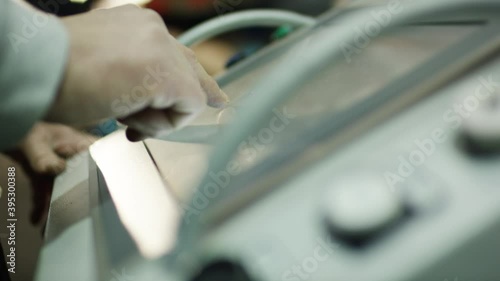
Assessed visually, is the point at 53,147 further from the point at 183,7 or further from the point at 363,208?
the point at 183,7

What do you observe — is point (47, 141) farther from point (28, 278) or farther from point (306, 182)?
point (306, 182)

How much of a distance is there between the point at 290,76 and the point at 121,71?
124mm

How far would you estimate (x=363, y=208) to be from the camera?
35 centimetres

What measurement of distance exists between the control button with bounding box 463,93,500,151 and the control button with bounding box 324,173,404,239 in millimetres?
70

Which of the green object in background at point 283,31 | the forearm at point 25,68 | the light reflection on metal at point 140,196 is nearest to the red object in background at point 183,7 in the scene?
the green object in background at point 283,31

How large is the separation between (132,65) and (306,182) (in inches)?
6.7

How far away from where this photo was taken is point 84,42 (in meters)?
0.38

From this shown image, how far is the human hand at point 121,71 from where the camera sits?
0.36 meters

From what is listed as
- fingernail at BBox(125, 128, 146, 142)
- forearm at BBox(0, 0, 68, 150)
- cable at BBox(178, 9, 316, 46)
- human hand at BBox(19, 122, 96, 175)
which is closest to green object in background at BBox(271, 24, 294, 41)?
cable at BBox(178, 9, 316, 46)

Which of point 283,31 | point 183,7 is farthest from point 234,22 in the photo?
point 183,7

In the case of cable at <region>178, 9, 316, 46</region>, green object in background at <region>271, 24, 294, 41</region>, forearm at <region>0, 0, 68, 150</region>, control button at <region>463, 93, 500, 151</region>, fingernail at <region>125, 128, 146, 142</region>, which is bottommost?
green object in background at <region>271, 24, 294, 41</region>

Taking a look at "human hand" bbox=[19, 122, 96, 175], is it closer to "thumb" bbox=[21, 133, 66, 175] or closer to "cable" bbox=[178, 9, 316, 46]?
"thumb" bbox=[21, 133, 66, 175]

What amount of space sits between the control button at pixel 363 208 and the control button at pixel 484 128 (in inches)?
Answer: 2.8

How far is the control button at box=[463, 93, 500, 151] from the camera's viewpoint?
0.37 m
